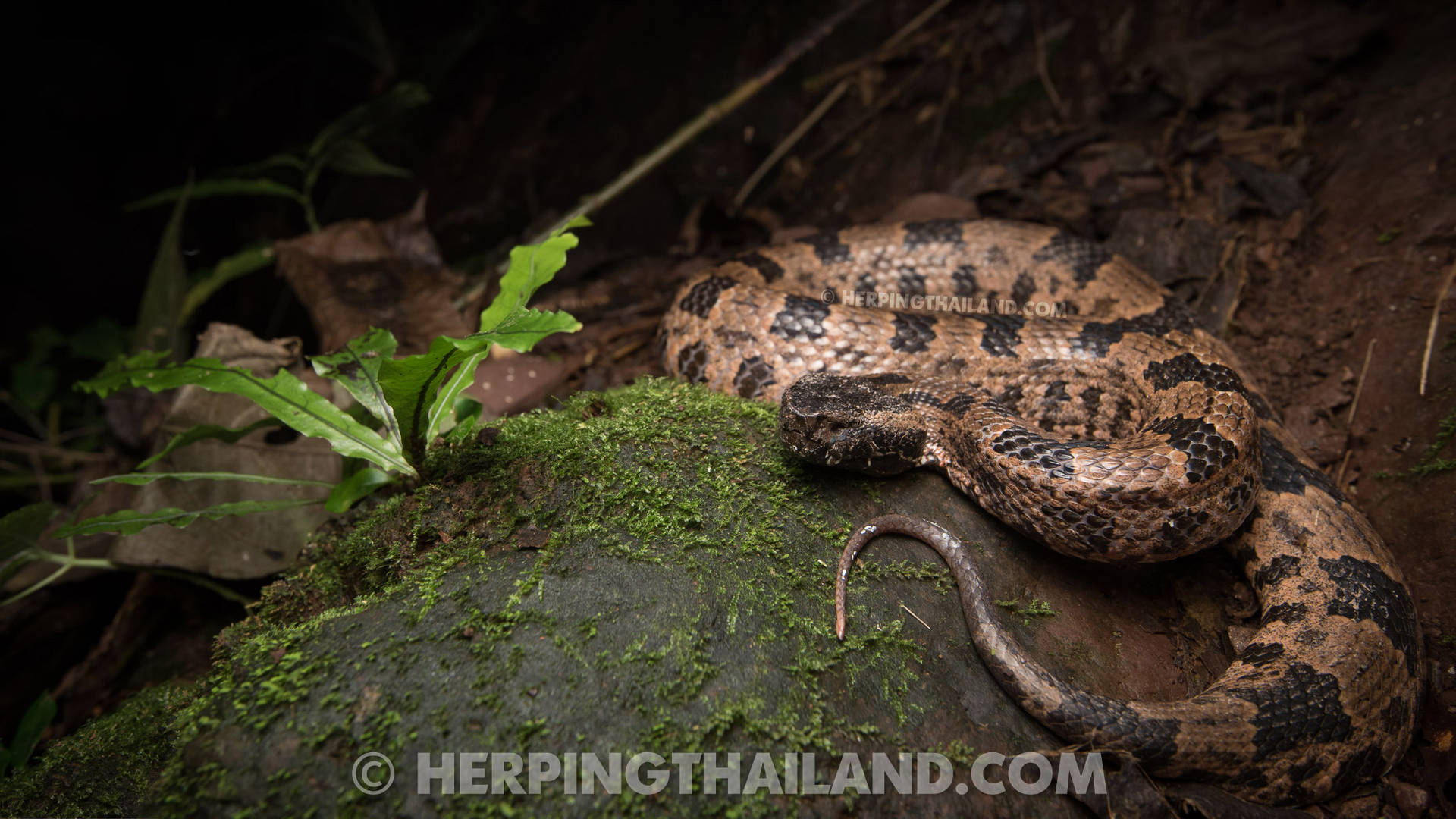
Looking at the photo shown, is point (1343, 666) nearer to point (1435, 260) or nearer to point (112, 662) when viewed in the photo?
point (1435, 260)

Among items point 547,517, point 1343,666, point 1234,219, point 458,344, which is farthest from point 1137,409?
point 458,344

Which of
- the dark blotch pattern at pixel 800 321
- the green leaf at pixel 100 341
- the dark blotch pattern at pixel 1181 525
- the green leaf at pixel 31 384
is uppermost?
the dark blotch pattern at pixel 800 321

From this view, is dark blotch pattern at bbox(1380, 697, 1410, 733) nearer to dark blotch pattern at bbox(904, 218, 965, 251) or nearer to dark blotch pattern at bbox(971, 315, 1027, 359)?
dark blotch pattern at bbox(971, 315, 1027, 359)

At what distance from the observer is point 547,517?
9.13 feet

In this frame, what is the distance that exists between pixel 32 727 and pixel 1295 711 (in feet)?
18.2

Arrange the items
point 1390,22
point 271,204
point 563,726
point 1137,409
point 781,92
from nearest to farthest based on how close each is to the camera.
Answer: point 563,726 < point 1137,409 < point 1390,22 < point 271,204 < point 781,92

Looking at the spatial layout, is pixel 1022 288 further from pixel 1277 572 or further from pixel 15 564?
pixel 15 564

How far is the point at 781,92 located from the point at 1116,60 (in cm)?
336

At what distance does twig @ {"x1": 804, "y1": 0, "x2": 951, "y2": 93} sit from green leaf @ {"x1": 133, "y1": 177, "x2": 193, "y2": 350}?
6.10 m

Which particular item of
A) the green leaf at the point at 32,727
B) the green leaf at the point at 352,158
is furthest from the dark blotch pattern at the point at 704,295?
the green leaf at the point at 32,727

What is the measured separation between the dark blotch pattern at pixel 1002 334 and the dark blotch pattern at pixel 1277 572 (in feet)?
5.33

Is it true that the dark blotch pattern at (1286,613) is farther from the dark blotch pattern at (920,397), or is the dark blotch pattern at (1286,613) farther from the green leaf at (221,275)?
the green leaf at (221,275)

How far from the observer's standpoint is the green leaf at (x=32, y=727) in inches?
123

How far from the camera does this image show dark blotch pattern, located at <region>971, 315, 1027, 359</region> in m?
4.20
